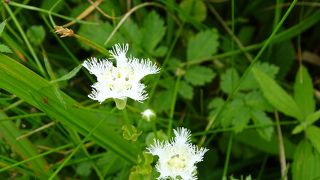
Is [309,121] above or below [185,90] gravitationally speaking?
below

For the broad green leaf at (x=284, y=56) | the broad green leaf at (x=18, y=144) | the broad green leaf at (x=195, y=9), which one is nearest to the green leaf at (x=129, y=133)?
the broad green leaf at (x=18, y=144)

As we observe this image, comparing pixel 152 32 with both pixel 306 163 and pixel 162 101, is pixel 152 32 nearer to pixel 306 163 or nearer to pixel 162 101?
pixel 162 101

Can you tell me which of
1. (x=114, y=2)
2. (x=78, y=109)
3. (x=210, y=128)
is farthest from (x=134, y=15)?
(x=78, y=109)

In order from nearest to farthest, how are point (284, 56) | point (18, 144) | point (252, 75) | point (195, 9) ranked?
point (18, 144) → point (252, 75) → point (195, 9) → point (284, 56)

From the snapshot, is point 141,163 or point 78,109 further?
point 78,109

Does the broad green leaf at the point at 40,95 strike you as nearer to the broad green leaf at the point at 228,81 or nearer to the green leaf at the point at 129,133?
the green leaf at the point at 129,133

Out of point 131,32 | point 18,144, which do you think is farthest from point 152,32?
point 18,144

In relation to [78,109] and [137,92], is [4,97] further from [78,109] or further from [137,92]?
[137,92]
